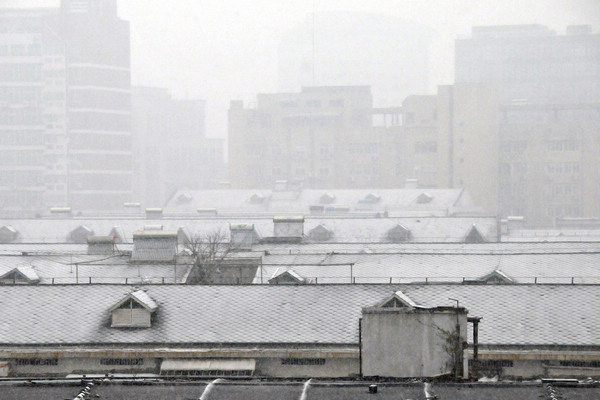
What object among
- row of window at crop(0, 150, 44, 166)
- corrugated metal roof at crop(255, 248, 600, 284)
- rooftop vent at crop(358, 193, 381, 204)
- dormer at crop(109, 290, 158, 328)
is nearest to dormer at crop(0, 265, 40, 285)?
corrugated metal roof at crop(255, 248, 600, 284)

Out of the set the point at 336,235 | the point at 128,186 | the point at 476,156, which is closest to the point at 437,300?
the point at 336,235

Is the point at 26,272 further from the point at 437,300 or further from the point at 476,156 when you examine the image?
the point at 476,156

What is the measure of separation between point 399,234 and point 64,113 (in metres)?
112

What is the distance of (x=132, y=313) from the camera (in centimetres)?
3562

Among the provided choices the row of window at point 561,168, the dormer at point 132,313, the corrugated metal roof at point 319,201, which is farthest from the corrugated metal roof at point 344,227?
the row of window at point 561,168

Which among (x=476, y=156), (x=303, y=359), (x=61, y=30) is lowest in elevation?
(x=303, y=359)

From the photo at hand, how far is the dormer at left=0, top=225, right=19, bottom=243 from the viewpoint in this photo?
78.8 m

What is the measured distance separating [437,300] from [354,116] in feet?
385

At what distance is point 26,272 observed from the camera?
46969 millimetres

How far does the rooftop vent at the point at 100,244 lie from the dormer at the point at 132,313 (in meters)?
21.2

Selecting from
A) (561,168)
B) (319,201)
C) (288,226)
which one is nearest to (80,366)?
(288,226)

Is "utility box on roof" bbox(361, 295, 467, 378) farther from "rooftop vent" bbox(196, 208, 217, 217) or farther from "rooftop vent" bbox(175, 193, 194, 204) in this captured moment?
"rooftop vent" bbox(175, 193, 194, 204)

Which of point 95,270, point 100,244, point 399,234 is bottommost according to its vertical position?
point 95,270

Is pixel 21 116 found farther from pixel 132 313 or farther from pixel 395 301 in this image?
pixel 395 301
